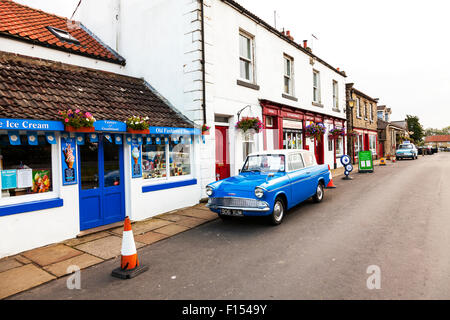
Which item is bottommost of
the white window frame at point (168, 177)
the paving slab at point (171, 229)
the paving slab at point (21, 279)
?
the paving slab at point (21, 279)

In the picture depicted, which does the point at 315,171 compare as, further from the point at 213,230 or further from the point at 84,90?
the point at 84,90

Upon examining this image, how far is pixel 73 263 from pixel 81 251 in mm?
538

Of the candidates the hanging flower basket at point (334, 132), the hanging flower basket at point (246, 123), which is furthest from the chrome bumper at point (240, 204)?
the hanging flower basket at point (334, 132)

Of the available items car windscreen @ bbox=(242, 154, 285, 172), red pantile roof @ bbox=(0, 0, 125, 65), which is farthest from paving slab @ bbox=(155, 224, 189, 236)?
red pantile roof @ bbox=(0, 0, 125, 65)

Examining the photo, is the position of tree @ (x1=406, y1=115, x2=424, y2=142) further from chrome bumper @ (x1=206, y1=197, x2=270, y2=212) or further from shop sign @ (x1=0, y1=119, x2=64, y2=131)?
shop sign @ (x1=0, y1=119, x2=64, y2=131)

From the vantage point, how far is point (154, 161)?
25.5 ft

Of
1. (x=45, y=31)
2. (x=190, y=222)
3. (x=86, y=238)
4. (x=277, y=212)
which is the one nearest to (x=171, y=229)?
(x=190, y=222)

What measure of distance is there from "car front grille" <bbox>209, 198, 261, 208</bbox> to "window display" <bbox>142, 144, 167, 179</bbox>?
91.2 inches

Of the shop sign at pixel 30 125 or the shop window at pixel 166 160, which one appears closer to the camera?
the shop sign at pixel 30 125

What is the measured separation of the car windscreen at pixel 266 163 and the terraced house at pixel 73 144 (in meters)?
1.98

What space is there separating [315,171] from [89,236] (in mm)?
6121

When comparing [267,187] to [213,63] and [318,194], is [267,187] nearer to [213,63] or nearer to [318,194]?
[318,194]

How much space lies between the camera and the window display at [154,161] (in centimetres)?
752

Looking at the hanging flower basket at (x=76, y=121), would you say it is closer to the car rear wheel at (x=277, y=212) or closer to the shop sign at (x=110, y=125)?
the shop sign at (x=110, y=125)
